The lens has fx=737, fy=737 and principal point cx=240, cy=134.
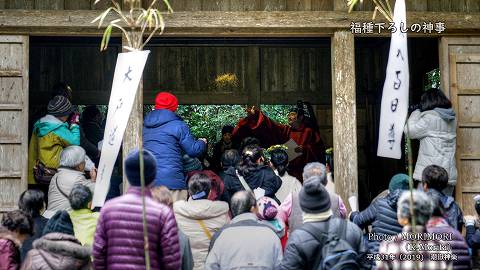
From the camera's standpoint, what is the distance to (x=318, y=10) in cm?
838

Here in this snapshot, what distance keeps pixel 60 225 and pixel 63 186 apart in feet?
4.85

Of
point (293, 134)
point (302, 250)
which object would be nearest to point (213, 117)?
point (293, 134)

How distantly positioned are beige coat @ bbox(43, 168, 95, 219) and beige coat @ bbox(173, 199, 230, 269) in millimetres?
1090

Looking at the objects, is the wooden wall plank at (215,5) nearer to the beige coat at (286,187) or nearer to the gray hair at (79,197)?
the beige coat at (286,187)

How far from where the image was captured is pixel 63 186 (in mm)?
7059

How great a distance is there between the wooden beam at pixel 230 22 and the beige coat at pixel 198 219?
97.6 inches

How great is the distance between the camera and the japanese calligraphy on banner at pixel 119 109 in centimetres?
564

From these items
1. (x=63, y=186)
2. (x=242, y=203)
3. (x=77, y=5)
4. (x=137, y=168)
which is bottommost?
(x=242, y=203)

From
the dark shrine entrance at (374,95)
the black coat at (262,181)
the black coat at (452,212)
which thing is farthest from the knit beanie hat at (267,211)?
the dark shrine entrance at (374,95)

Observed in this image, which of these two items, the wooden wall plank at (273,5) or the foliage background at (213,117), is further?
the foliage background at (213,117)

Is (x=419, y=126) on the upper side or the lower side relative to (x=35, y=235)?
upper

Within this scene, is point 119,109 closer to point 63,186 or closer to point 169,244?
point 169,244

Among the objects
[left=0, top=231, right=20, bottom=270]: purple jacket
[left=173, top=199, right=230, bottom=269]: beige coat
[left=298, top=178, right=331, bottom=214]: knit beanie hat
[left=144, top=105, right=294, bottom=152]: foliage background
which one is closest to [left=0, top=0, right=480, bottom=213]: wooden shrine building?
[left=173, top=199, right=230, bottom=269]: beige coat

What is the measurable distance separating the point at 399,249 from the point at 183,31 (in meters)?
4.59
